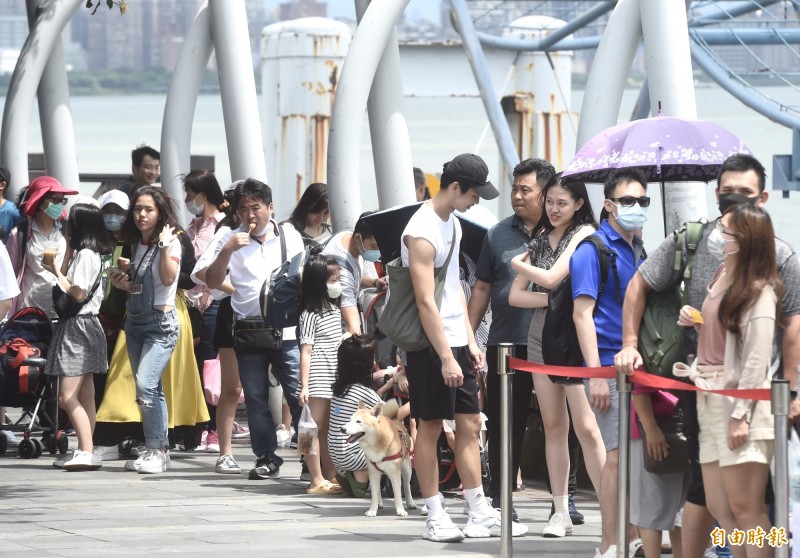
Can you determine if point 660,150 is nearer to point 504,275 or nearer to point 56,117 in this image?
point 504,275

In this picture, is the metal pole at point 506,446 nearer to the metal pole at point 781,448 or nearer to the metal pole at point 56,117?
the metal pole at point 781,448

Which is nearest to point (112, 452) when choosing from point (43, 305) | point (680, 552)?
point (43, 305)

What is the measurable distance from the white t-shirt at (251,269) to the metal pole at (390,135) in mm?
2195

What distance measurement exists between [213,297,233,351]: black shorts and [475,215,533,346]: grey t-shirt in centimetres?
229

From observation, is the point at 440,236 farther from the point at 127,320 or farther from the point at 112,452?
the point at 112,452

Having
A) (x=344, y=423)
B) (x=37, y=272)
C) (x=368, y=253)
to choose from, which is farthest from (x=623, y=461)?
(x=37, y=272)

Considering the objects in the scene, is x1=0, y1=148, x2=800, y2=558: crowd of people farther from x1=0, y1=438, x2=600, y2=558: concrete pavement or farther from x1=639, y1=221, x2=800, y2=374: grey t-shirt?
x1=0, y1=438, x2=600, y2=558: concrete pavement

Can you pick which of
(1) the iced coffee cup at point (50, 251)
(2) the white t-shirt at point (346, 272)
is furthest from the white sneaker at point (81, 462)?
(2) the white t-shirt at point (346, 272)

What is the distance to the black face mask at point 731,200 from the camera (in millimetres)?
→ 6242

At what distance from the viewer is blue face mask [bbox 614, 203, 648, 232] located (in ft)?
23.3

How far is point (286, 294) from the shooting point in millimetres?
9477

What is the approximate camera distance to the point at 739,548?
620 cm

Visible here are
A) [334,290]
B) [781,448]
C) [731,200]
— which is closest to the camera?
[781,448]

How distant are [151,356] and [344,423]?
1.60 meters
